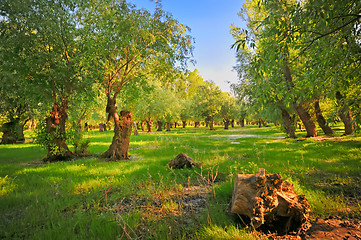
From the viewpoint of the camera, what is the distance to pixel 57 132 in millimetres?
10938

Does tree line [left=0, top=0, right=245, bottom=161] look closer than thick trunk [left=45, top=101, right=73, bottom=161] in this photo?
Yes

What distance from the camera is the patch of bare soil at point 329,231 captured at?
2695mm

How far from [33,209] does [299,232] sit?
5868mm

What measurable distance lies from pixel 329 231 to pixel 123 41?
10.7 m

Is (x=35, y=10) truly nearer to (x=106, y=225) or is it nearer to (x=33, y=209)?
(x=33, y=209)

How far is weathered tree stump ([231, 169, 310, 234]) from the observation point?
10.3ft

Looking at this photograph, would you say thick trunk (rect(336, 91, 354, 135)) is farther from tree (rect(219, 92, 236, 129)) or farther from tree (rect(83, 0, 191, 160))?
tree (rect(219, 92, 236, 129))

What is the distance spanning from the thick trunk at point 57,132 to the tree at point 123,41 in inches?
110

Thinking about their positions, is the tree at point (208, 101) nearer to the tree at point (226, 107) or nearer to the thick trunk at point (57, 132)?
the tree at point (226, 107)

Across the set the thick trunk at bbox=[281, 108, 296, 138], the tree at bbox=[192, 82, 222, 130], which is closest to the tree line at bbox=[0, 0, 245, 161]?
the thick trunk at bbox=[281, 108, 296, 138]

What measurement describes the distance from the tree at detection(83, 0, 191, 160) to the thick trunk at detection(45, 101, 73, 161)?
2.80 m

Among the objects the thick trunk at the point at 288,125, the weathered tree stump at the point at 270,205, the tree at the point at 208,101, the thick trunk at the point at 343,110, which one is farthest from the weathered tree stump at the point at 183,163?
the tree at the point at 208,101

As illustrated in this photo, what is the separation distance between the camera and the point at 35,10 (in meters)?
9.73

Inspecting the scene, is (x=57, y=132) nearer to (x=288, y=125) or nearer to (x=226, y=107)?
(x=288, y=125)
